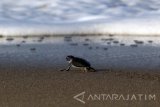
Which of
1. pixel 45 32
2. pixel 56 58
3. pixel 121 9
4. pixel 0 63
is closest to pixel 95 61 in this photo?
pixel 56 58

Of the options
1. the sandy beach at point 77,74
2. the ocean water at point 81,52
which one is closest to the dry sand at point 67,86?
the sandy beach at point 77,74

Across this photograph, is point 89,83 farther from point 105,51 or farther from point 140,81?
point 105,51

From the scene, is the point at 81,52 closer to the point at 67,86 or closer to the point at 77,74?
the point at 77,74

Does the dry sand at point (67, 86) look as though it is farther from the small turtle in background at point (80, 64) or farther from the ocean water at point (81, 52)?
the ocean water at point (81, 52)

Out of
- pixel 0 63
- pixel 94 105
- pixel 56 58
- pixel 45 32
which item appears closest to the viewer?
pixel 94 105

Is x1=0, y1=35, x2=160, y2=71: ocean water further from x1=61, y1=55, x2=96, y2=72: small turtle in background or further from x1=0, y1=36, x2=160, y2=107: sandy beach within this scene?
x1=61, y1=55, x2=96, y2=72: small turtle in background

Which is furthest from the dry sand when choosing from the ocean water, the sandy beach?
the ocean water

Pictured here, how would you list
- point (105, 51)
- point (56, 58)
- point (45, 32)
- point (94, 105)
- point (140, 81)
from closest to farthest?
point (94, 105) → point (140, 81) → point (56, 58) → point (105, 51) → point (45, 32)

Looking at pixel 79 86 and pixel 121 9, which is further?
pixel 121 9

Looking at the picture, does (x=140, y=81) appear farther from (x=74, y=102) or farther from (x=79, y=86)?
(x=74, y=102)
